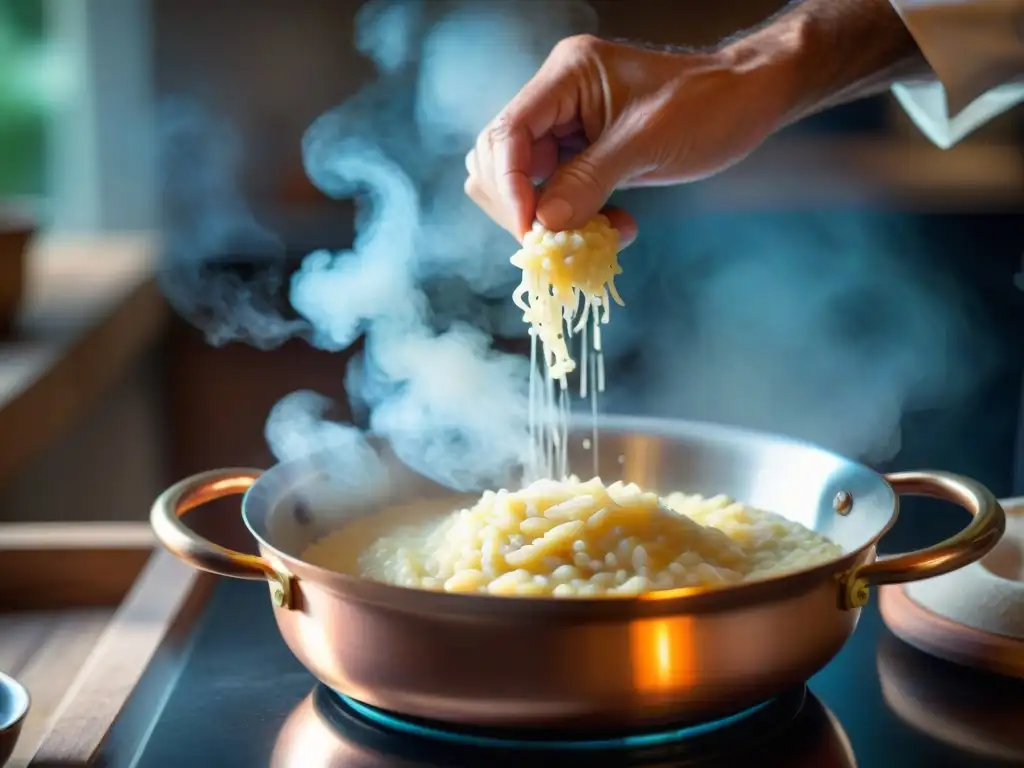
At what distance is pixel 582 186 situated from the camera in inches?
57.6

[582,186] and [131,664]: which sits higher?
[582,186]

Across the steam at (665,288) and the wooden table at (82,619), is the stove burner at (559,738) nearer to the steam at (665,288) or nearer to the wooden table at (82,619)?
the wooden table at (82,619)

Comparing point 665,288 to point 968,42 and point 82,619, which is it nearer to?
point 968,42

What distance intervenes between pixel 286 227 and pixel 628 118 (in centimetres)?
254

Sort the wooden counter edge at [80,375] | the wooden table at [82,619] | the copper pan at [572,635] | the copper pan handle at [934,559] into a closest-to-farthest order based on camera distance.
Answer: the copper pan at [572,635] < the copper pan handle at [934,559] < the wooden table at [82,619] < the wooden counter edge at [80,375]

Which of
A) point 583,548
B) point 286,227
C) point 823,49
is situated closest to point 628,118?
point 823,49

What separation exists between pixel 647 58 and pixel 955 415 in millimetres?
2314

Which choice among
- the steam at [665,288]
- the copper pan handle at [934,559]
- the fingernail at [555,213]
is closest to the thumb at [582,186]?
the fingernail at [555,213]

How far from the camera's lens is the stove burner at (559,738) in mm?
1133

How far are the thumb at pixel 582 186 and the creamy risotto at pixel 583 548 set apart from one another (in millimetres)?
305

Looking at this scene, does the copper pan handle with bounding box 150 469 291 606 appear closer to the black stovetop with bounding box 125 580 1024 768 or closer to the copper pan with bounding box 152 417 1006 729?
the copper pan with bounding box 152 417 1006 729

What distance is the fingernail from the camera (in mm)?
1441

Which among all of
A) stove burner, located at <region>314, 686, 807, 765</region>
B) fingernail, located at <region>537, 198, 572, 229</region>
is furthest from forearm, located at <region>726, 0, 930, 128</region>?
stove burner, located at <region>314, 686, 807, 765</region>

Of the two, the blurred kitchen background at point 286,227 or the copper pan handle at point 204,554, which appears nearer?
the copper pan handle at point 204,554
